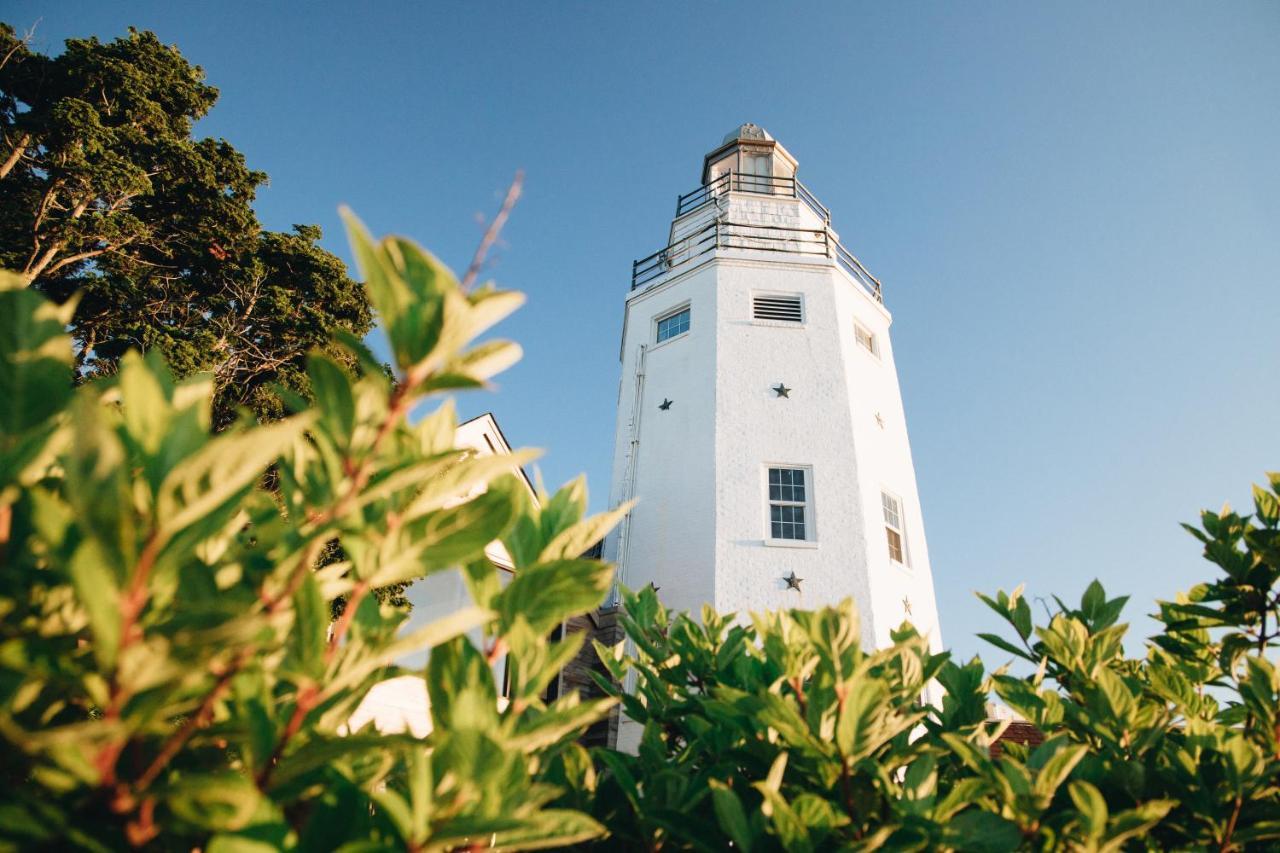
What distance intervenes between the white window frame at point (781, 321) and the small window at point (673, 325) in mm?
1482

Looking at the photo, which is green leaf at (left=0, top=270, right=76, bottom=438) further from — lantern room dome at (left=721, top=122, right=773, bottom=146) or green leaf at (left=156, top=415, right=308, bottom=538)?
lantern room dome at (left=721, top=122, right=773, bottom=146)

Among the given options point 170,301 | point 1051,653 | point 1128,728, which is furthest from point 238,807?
point 170,301

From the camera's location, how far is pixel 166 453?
2.27ft

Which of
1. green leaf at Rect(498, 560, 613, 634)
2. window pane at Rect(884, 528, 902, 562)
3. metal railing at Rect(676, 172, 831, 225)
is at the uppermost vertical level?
metal railing at Rect(676, 172, 831, 225)

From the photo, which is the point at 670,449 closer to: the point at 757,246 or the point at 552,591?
the point at 757,246

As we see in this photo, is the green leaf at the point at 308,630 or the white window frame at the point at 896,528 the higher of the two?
the white window frame at the point at 896,528

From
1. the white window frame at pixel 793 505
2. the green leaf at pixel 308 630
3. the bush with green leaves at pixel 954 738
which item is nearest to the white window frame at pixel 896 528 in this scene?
the white window frame at pixel 793 505

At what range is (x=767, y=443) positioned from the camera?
1191 cm

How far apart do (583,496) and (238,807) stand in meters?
0.69

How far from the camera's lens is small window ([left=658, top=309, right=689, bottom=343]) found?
46.3ft

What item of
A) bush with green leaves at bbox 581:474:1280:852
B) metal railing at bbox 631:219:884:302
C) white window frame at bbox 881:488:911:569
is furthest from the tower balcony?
bush with green leaves at bbox 581:474:1280:852

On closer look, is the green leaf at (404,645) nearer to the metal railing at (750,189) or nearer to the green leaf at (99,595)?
the green leaf at (99,595)

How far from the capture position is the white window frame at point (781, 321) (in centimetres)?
1325

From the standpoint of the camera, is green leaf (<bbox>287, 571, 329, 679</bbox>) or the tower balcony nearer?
green leaf (<bbox>287, 571, 329, 679</bbox>)
